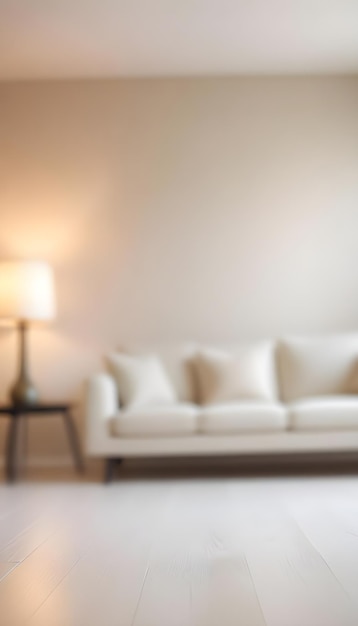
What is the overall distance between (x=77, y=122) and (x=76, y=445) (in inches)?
89.0

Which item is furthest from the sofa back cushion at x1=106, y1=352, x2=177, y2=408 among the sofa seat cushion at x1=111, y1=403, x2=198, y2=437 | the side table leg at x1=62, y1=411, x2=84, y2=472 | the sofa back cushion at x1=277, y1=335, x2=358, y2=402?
the sofa back cushion at x1=277, y1=335, x2=358, y2=402

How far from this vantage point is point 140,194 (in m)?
5.77

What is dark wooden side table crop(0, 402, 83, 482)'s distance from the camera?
5.09 meters

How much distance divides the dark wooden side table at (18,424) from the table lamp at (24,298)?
0.51 ft

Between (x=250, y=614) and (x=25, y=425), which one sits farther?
(x=25, y=425)

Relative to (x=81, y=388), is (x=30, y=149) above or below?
above

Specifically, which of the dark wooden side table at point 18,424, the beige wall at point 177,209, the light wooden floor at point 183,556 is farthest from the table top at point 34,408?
the light wooden floor at point 183,556

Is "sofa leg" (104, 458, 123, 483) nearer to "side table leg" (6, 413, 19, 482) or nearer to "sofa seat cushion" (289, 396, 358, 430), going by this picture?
"side table leg" (6, 413, 19, 482)

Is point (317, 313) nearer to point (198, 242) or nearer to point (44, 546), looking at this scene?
point (198, 242)

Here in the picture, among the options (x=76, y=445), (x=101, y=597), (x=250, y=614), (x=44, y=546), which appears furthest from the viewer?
(x=76, y=445)

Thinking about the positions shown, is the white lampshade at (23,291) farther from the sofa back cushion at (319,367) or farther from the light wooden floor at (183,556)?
the sofa back cushion at (319,367)

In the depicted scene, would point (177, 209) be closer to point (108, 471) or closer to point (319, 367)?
point (319, 367)

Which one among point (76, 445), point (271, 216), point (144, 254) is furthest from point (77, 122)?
point (76, 445)

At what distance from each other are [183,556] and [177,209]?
351cm
